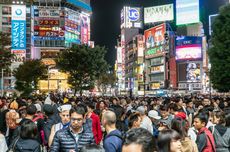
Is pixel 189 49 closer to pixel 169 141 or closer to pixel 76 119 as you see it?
pixel 76 119

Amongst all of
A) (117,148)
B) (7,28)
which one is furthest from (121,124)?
(7,28)

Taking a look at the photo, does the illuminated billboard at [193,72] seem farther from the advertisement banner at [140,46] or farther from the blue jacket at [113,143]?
the blue jacket at [113,143]

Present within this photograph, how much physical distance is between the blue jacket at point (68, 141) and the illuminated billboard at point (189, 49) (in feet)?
274

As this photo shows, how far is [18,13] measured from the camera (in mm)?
94188

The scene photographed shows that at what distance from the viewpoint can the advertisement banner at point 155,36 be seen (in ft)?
327

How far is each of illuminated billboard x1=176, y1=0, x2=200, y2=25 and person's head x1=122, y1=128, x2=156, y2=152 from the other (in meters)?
92.9

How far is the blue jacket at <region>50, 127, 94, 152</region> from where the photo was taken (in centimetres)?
563

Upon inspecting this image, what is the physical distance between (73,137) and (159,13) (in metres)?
102

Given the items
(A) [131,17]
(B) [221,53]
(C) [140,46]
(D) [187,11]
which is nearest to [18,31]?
(D) [187,11]

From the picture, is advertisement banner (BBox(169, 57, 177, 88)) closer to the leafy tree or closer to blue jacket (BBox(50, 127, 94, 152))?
the leafy tree

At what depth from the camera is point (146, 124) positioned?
9273mm

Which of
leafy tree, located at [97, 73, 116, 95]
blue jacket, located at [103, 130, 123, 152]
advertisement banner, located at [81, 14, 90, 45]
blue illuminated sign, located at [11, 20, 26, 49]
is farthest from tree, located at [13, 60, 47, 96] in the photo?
advertisement banner, located at [81, 14, 90, 45]

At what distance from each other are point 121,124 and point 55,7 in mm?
113045

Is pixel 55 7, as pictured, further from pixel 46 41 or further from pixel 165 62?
pixel 165 62
